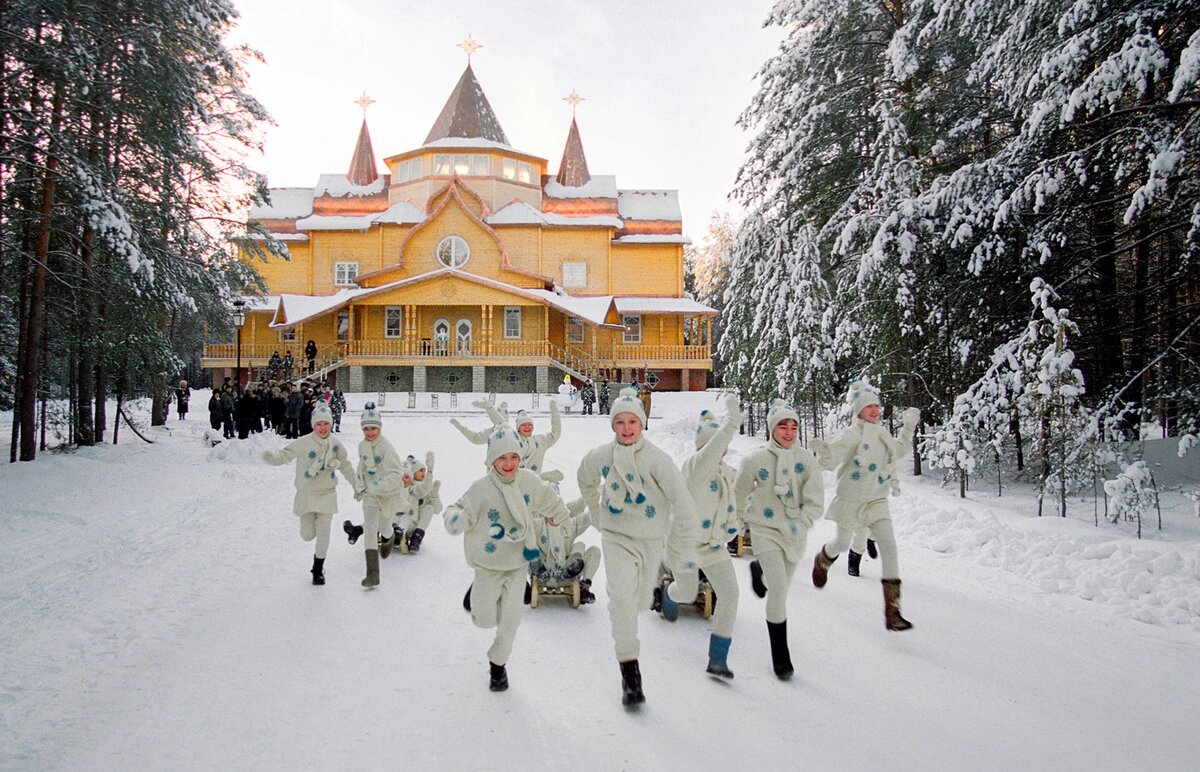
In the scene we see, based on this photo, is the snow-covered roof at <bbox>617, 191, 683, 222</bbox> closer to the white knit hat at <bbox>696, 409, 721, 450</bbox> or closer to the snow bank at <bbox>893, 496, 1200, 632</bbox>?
the snow bank at <bbox>893, 496, 1200, 632</bbox>

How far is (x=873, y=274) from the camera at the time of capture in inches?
480

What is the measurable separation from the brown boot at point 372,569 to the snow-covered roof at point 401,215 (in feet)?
127

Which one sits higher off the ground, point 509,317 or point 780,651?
point 509,317

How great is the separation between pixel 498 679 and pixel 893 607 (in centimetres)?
313

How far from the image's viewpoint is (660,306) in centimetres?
4388

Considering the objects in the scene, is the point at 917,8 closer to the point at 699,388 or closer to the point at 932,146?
the point at 932,146

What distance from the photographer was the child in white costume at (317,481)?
7.10 m

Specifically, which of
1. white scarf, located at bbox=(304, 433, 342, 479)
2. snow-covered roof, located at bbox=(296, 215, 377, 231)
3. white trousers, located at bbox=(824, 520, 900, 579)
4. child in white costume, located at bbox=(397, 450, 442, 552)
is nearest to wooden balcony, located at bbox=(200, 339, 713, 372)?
snow-covered roof, located at bbox=(296, 215, 377, 231)

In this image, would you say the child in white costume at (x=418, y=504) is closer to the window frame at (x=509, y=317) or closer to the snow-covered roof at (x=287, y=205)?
the window frame at (x=509, y=317)

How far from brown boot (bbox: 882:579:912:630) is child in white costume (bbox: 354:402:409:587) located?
4482 mm

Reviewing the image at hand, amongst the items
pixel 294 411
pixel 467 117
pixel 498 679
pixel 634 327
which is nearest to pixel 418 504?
pixel 498 679

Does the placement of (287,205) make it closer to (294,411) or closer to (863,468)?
(294,411)

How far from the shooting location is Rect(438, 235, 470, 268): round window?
41750mm

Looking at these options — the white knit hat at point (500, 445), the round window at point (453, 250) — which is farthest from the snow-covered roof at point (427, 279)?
the white knit hat at point (500, 445)
